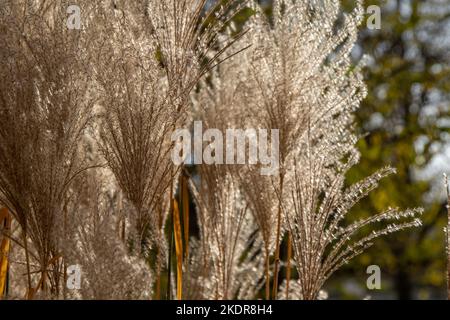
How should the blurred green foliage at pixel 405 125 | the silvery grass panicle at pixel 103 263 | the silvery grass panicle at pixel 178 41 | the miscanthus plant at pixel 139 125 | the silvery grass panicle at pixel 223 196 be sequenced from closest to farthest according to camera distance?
the silvery grass panicle at pixel 103 263 → the miscanthus plant at pixel 139 125 → the silvery grass panicle at pixel 178 41 → the silvery grass panicle at pixel 223 196 → the blurred green foliage at pixel 405 125

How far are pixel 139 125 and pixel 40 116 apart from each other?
26cm

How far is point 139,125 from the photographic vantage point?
1959 millimetres

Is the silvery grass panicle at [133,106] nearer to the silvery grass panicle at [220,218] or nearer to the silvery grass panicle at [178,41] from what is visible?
the silvery grass panicle at [178,41]

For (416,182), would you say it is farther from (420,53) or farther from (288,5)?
(288,5)

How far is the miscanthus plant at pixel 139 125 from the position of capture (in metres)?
1.88

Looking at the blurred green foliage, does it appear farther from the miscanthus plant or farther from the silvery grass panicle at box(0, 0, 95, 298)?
the silvery grass panicle at box(0, 0, 95, 298)

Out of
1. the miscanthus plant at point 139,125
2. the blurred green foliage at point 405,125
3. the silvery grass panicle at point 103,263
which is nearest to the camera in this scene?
the silvery grass panicle at point 103,263

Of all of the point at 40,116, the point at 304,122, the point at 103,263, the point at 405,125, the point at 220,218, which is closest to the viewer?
the point at 103,263

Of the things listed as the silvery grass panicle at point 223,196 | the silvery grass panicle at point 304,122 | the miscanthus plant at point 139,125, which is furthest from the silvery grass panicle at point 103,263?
the silvery grass panicle at point 223,196

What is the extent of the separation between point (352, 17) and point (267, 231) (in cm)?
73

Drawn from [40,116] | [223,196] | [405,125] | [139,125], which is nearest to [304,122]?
[223,196]

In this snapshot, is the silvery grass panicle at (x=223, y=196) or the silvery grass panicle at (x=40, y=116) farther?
the silvery grass panicle at (x=223, y=196)

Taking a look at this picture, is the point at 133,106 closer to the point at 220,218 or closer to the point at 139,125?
the point at 139,125

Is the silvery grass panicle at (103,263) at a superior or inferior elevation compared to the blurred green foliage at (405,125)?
inferior
